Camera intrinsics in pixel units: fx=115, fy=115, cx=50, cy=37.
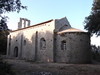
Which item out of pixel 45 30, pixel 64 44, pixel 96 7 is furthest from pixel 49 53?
pixel 96 7

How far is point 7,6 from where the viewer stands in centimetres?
935

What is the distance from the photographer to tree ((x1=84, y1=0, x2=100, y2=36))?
1802 cm

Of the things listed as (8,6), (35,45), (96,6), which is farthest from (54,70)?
(96,6)

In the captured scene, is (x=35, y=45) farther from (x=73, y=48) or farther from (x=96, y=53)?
(x=96, y=53)

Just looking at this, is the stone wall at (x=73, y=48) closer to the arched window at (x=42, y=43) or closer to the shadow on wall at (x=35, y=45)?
the shadow on wall at (x=35, y=45)

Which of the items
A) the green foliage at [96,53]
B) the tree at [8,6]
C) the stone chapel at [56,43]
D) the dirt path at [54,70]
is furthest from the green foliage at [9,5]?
the green foliage at [96,53]

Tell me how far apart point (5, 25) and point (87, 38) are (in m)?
14.6

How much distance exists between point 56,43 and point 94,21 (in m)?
7.19

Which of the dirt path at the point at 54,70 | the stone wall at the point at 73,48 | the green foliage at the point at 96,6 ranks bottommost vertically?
the dirt path at the point at 54,70

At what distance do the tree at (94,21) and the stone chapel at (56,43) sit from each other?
1312 mm

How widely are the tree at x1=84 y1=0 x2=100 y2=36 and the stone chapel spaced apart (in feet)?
4.30

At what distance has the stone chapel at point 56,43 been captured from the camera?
62.7 feet

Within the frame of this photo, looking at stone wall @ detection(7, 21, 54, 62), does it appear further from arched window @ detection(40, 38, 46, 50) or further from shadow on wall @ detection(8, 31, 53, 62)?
arched window @ detection(40, 38, 46, 50)

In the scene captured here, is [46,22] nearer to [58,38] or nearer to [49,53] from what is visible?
[58,38]
